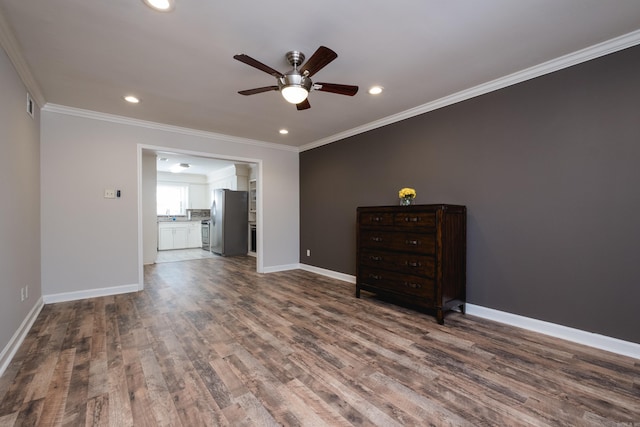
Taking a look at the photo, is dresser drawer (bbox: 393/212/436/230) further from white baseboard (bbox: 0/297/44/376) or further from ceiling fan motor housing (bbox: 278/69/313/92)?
white baseboard (bbox: 0/297/44/376)

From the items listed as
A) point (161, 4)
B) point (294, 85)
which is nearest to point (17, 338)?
point (161, 4)

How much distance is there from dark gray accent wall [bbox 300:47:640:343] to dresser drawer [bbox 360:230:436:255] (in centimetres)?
60

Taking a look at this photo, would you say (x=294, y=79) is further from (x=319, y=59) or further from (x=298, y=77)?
(x=319, y=59)

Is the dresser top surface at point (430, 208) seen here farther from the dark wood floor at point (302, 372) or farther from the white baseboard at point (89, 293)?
the white baseboard at point (89, 293)

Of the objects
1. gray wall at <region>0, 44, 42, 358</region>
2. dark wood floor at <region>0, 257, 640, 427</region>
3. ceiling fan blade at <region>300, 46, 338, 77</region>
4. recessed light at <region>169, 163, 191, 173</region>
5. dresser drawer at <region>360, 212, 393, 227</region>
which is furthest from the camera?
recessed light at <region>169, 163, 191, 173</region>

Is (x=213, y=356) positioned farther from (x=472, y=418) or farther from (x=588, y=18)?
(x=588, y=18)

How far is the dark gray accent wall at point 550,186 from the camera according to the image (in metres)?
2.22

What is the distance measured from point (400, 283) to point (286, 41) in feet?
8.60

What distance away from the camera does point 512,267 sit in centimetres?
280

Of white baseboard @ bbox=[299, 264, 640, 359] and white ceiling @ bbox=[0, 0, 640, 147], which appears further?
white baseboard @ bbox=[299, 264, 640, 359]

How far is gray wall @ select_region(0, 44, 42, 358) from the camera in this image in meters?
2.14

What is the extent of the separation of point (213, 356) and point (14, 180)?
2.29m

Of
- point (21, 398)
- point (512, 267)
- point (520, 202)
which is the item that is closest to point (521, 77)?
point (520, 202)

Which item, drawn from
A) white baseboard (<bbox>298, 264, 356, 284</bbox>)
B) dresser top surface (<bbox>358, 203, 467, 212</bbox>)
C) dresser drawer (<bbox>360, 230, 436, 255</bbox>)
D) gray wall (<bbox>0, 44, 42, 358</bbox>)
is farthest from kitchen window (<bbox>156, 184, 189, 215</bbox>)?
dresser top surface (<bbox>358, 203, 467, 212</bbox>)
